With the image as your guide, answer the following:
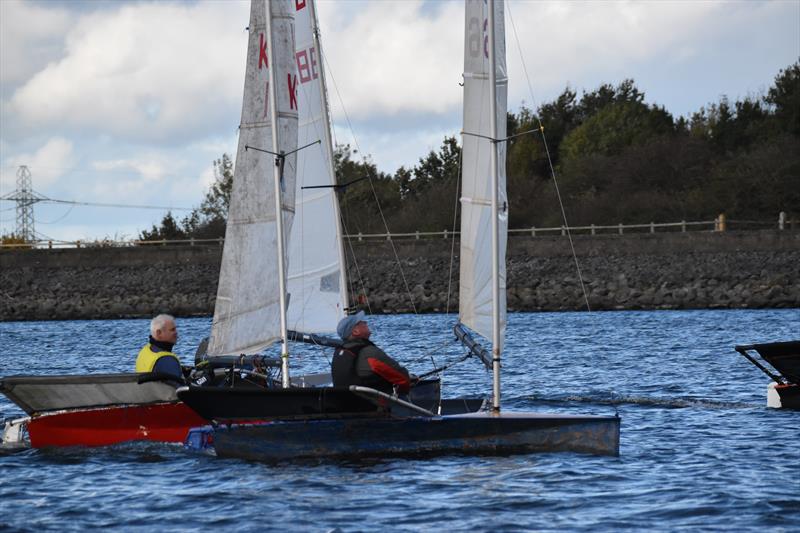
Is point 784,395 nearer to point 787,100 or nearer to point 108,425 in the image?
point 108,425

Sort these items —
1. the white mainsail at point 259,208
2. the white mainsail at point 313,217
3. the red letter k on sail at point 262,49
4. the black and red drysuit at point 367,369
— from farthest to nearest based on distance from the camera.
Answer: the white mainsail at point 313,217
the red letter k on sail at point 262,49
the white mainsail at point 259,208
the black and red drysuit at point 367,369

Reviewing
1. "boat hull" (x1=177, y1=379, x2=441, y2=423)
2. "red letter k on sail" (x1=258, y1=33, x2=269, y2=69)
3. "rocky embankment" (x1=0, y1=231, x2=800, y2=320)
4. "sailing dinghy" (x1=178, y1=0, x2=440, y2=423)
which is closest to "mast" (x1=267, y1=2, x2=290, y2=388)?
"sailing dinghy" (x1=178, y1=0, x2=440, y2=423)

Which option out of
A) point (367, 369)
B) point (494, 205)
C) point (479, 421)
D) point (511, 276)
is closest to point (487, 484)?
point (479, 421)

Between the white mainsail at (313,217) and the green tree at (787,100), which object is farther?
the green tree at (787,100)

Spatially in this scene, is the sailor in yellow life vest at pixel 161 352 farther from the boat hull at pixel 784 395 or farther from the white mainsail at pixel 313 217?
the boat hull at pixel 784 395

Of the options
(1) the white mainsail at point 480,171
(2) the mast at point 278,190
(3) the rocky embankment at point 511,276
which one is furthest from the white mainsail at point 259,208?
(3) the rocky embankment at point 511,276

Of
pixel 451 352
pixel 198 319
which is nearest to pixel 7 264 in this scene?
pixel 198 319

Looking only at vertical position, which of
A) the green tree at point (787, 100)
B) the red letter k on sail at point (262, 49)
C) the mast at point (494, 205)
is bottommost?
the mast at point (494, 205)

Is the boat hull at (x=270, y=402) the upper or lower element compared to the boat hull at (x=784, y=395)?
upper

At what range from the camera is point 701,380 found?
25.9 m

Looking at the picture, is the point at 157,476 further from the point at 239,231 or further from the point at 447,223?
the point at 447,223

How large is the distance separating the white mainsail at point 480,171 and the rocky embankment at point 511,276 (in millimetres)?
43295

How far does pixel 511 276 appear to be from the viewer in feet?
214

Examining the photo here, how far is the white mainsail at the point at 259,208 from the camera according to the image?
18750 millimetres
